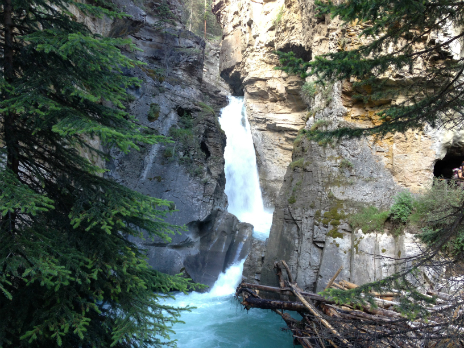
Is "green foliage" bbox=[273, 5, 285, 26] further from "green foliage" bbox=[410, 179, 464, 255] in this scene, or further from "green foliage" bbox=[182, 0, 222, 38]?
"green foliage" bbox=[410, 179, 464, 255]

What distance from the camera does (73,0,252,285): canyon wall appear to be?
553 inches

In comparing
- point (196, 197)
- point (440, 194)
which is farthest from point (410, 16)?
point (196, 197)

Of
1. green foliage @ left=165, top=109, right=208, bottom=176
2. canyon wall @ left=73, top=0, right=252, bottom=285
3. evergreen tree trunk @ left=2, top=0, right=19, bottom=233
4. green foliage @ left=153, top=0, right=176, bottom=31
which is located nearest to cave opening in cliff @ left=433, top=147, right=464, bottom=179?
canyon wall @ left=73, top=0, right=252, bottom=285

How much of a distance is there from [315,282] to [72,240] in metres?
8.46

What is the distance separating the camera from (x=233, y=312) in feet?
37.8

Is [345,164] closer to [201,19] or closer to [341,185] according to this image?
[341,185]

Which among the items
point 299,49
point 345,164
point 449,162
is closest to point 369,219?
point 345,164

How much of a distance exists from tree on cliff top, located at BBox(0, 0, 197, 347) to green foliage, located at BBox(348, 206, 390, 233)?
7474mm

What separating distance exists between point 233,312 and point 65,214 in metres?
9.08

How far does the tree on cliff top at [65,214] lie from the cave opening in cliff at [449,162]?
12766mm

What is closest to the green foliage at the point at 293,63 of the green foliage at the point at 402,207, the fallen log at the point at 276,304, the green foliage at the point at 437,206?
the fallen log at the point at 276,304

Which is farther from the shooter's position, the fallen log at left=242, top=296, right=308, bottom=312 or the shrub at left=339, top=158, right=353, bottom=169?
the shrub at left=339, top=158, right=353, bottom=169

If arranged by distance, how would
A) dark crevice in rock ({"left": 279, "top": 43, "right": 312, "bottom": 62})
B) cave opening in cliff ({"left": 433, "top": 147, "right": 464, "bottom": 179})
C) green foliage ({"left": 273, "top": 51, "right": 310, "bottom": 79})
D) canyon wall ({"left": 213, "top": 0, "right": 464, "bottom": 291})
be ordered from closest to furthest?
1. green foliage ({"left": 273, "top": 51, "right": 310, "bottom": 79})
2. canyon wall ({"left": 213, "top": 0, "right": 464, "bottom": 291})
3. cave opening in cliff ({"left": 433, "top": 147, "right": 464, "bottom": 179})
4. dark crevice in rock ({"left": 279, "top": 43, "right": 312, "bottom": 62})

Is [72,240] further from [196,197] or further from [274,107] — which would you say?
[274,107]
